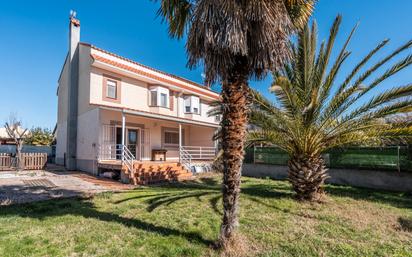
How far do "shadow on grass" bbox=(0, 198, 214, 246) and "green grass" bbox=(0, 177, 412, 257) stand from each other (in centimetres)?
2

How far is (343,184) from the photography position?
1230 cm

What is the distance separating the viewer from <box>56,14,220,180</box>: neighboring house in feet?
52.4

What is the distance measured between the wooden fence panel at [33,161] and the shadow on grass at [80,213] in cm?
1144

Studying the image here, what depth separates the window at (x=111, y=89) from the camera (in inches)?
669

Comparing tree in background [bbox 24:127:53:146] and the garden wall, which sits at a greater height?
tree in background [bbox 24:127:53:146]

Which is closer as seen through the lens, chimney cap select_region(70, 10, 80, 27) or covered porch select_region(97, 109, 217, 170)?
covered porch select_region(97, 109, 217, 170)

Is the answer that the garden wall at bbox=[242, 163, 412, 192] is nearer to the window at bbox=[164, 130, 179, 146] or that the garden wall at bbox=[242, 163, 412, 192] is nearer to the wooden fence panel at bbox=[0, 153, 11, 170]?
the window at bbox=[164, 130, 179, 146]

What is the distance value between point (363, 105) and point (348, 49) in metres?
1.78

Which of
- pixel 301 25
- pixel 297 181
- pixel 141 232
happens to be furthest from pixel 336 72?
pixel 141 232

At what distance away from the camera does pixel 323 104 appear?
25.1 feet

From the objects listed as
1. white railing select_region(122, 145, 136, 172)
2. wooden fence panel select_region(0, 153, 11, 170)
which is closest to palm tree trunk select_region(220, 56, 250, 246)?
white railing select_region(122, 145, 136, 172)

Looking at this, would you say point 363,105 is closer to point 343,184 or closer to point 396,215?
point 396,215

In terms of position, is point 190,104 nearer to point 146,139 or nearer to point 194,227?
point 146,139

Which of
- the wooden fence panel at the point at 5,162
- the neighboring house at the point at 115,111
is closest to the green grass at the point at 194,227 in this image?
the neighboring house at the point at 115,111
